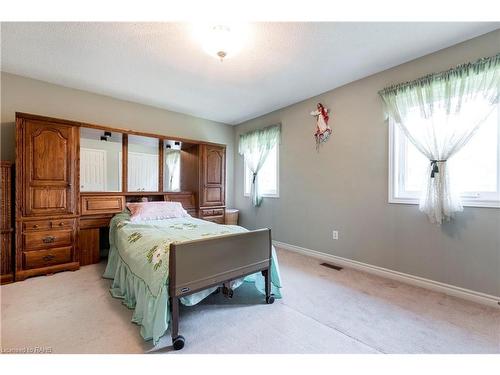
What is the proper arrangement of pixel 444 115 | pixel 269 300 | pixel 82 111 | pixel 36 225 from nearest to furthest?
pixel 269 300, pixel 444 115, pixel 36 225, pixel 82 111

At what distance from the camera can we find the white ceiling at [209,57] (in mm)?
1934

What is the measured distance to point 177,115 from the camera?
13.7 ft

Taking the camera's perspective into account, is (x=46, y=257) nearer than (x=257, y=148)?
Yes

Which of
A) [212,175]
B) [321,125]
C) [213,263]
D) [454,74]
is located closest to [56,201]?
[212,175]

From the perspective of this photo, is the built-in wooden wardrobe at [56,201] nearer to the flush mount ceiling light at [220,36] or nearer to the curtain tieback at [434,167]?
the flush mount ceiling light at [220,36]

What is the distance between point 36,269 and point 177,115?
302 cm

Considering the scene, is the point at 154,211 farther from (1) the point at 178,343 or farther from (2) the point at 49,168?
(1) the point at 178,343

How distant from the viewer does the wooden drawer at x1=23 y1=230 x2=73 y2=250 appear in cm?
252

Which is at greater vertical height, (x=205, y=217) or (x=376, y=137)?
(x=376, y=137)

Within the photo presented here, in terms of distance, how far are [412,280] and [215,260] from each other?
2222 mm

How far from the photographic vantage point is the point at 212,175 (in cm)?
411
